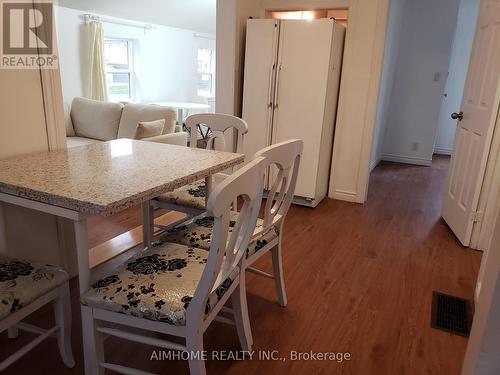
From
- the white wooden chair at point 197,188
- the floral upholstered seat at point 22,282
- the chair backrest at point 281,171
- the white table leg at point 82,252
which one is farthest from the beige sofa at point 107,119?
the white table leg at point 82,252

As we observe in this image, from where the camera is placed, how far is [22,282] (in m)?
1.29

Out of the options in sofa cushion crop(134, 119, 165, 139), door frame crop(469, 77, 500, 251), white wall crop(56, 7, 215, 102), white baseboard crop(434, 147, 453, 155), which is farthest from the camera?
white baseboard crop(434, 147, 453, 155)

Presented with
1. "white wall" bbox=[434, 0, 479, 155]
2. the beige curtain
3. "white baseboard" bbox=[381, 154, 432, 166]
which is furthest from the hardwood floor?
the beige curtain

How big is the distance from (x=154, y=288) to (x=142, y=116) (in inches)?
131

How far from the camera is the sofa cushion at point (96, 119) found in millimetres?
4484

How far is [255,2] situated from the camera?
354 centimetres

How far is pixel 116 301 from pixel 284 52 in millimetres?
2602

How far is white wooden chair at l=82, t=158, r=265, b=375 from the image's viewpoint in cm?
110

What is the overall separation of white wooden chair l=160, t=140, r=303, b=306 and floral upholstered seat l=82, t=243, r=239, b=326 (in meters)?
0.21

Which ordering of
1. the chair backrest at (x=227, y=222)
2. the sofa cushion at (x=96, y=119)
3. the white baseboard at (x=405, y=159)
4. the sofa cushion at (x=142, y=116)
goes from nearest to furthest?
the chair backrest at (x=227, y=222)
the sofa cushion at (x=142, y=116)
the sofa cushion at (x=96, y=119)
the white baseboard at (x=405, y=159)

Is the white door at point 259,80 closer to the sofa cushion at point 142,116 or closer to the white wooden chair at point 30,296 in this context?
the sofa cushion at point 142,116

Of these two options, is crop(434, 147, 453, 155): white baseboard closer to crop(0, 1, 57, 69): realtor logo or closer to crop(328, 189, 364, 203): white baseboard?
crop(328, 189, 364, 203): white baseboard

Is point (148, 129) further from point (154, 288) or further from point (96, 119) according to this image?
point (154, 288)

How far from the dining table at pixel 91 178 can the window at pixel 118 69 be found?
470 cm
